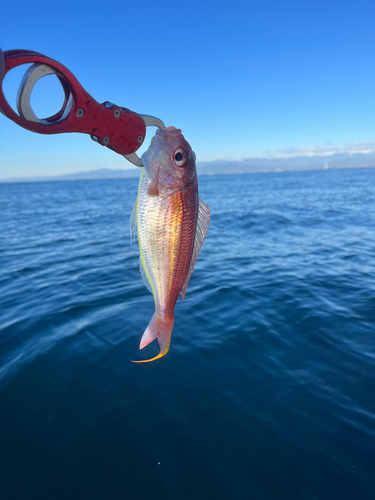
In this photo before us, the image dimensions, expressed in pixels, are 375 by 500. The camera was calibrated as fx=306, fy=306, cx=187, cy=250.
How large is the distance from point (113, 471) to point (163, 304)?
286cm

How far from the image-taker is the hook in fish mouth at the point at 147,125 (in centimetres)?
281

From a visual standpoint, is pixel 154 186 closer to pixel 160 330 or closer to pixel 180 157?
pixel 180 157

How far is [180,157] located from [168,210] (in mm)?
A: 475

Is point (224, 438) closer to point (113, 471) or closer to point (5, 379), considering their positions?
point (113, 471)

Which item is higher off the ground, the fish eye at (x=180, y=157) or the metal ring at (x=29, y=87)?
the metal ring at (x=29, y=87)

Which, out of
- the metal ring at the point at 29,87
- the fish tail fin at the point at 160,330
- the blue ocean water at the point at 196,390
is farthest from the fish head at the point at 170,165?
the blue ocean water at the point at 196,390

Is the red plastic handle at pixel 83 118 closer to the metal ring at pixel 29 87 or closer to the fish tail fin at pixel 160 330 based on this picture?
the metal ring at pixel 29 87

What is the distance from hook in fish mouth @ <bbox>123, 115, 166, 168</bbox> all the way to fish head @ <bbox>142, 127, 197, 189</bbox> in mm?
197

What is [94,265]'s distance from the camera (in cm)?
1319

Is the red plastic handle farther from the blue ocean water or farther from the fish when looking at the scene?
the blue ocean water

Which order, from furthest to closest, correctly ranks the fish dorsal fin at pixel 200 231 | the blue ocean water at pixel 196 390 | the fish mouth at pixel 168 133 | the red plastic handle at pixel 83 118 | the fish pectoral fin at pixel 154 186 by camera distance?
the blue ocean water at pixel 196 390
the fish dorsal fin at pixel 200 231
the fish mouth at pixel 168 133
the fish pectoral fin at pixel 154 186
the red plastic handle at pixel 83 118

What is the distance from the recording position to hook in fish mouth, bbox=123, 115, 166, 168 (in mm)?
2812

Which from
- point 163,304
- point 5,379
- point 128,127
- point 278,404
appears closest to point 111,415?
point 5,379

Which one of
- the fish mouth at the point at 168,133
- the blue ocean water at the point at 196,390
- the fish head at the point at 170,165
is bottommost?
the blue ocean water at the point at 196,390
